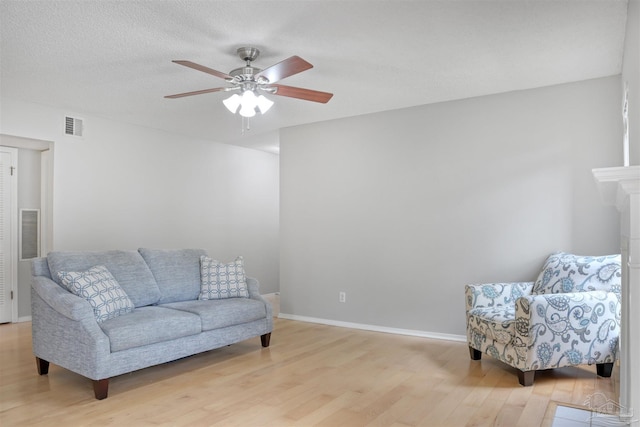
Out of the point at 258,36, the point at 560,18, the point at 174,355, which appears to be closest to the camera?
the point at 560,18

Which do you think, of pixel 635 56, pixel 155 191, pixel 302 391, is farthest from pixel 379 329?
pixel 635 56

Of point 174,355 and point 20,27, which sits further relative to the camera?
point 174,355

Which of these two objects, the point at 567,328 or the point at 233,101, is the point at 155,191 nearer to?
the point at 233,101

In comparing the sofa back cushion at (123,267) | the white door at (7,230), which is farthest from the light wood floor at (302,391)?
the white door at (7,230)

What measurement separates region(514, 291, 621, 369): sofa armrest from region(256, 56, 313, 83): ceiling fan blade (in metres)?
2.17

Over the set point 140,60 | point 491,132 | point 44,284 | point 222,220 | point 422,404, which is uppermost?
point 140,60

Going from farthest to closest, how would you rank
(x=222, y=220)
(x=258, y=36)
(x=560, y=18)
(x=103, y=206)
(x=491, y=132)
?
1. (x=222, y=220)
2. (x=103, y=206)
3. (x=491, y=132)
4. (x=258, y=36)
5. (x=560, y=18)

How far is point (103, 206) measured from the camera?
17.5 feet

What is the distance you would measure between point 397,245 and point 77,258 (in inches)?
120

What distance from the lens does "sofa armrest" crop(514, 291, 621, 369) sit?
312 centimetres

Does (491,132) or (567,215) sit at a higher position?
(491,132)

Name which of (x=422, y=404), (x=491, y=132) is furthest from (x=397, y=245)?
(x=422, y=404)

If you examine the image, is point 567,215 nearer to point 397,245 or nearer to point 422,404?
point 397,245

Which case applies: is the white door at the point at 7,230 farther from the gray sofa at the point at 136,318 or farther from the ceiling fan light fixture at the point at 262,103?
the ceiling fan light fixture at the point at 262,103
